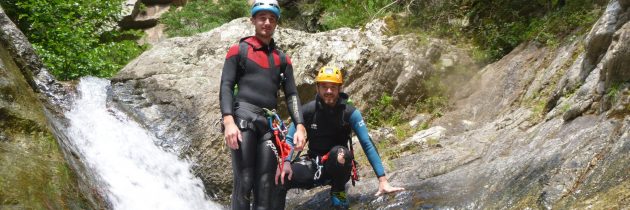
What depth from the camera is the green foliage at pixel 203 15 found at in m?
19.4

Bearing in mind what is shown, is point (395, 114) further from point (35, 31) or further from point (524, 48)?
point (35, 31)

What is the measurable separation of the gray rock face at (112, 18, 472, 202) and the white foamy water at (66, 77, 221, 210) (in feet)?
0.67

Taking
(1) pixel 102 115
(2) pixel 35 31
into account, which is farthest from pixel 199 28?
(1) pixel 102 115

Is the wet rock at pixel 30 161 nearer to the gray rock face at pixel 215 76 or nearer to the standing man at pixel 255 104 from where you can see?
the standing man at pixel 255 104

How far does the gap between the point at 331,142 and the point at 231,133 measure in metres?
1.78

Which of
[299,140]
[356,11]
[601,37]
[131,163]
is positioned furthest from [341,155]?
[356,11]

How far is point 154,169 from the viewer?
8.42 m

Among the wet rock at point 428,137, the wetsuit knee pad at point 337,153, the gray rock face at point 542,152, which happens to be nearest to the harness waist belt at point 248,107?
the wetsuit knee pad at point 337,153

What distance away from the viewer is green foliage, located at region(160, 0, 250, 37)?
63.7ft

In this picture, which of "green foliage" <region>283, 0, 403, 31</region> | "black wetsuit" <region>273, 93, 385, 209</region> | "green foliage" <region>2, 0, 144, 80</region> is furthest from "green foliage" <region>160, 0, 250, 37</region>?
"black wetsuit" <region>273, 93, 385, 209</region>

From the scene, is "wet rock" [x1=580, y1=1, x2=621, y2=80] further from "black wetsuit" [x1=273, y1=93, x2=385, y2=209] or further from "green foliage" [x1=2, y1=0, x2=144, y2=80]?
"green foliage" [x1=2, y1=0, x2=144, y2=80]

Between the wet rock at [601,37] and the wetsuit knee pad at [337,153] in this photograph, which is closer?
the wetsuit knee pad at [337,153]

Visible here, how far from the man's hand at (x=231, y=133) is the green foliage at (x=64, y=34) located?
939 cm

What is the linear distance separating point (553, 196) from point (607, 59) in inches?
74.8
